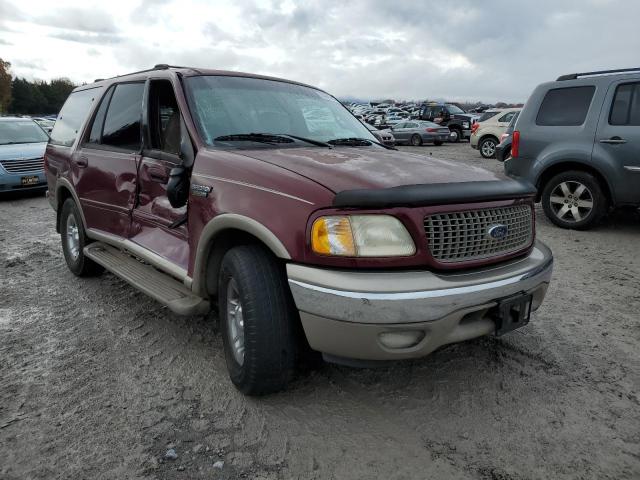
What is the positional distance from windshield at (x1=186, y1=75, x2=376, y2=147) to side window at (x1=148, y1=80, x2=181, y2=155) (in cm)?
19

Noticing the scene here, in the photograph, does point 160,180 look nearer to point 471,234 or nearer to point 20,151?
point 471,234

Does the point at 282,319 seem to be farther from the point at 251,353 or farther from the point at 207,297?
the point at 207,297

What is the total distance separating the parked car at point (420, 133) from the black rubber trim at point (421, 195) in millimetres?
20490

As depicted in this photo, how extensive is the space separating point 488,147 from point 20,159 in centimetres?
1300

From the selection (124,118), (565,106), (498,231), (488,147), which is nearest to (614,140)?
(565,106)

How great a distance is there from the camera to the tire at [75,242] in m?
4.62

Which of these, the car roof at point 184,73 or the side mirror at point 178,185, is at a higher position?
the car roof at point 184,73

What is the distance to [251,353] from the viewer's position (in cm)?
251

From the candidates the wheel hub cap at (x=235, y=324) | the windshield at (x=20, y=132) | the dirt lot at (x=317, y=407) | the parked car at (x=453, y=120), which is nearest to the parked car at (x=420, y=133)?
the parked car at (x=453, y=120)

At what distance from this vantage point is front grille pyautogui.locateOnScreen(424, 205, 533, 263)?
7.63 ft

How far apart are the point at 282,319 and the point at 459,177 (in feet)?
3.86

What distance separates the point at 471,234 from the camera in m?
2.42

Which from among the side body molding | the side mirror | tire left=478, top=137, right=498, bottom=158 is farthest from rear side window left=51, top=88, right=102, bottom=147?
tire left=478, top=137, right=498, bottom=158

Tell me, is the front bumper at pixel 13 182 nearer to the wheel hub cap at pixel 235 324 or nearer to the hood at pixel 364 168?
the hood at pixel 364 168
